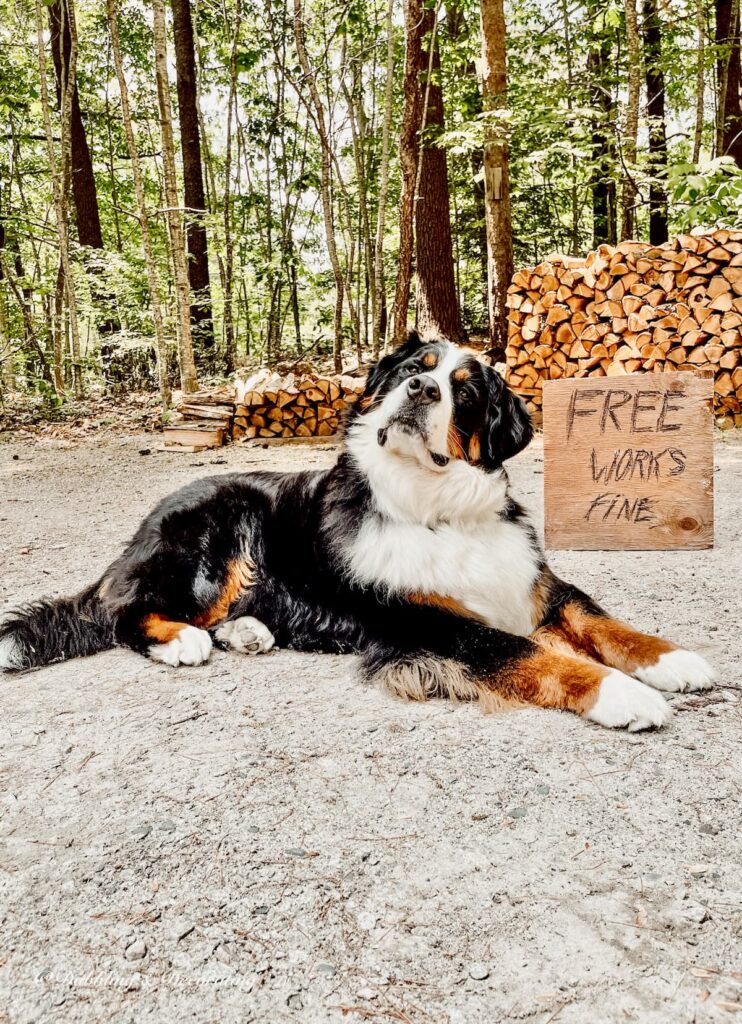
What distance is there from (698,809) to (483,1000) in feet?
2.60

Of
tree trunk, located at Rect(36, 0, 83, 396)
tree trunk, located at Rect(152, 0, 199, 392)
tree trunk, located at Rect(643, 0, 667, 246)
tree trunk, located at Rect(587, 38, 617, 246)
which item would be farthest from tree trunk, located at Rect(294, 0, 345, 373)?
tree trunk, located at Rect(643, 0, 667, 246)

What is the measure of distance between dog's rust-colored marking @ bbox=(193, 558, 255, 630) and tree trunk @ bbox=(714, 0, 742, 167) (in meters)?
10.1

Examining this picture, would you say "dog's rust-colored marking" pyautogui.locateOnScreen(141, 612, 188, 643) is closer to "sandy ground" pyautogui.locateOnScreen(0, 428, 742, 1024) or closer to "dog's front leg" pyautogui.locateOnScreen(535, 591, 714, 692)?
"sandy ground" pyautogui.locateOnScreen(0, 428, 742, 1024)

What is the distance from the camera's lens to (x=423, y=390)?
2609 mm

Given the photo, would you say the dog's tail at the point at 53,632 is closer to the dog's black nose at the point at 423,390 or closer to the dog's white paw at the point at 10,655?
the dog's white paw at the point at 10,655

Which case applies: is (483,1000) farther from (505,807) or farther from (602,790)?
(602,790)

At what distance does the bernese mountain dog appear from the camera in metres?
2.41

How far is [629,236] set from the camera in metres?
9.52

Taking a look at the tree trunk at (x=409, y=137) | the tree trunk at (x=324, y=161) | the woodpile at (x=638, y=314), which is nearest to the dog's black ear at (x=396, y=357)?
the tree trunk at (x=409, y=137)

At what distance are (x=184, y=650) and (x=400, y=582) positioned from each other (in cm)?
90

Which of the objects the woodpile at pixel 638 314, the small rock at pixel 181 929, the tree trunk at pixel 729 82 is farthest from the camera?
the tree trunk at pixel 729 82

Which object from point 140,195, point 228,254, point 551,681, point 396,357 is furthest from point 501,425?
point 228,254

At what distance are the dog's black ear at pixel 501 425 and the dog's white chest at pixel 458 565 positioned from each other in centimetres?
27

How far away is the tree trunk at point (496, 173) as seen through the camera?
786 cm
